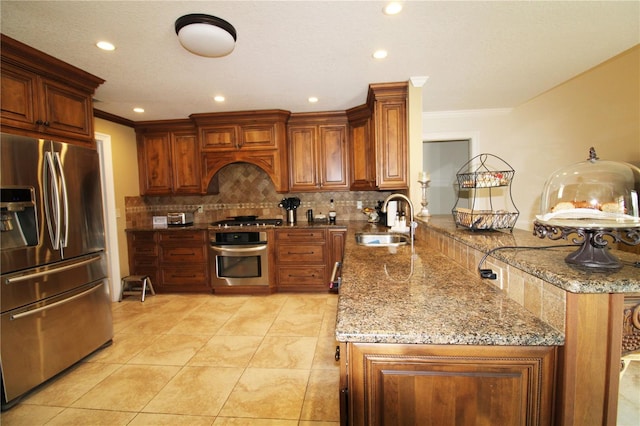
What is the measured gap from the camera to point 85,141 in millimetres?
2379

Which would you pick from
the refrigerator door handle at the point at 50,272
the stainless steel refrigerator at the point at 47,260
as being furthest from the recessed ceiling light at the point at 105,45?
the refrigerator door handle at the point at 50,272

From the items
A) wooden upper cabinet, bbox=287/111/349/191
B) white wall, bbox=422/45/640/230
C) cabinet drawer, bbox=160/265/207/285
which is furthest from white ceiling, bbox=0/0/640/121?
cabinet drawer, bbox=160/265/207/285

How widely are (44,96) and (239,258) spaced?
2332mm

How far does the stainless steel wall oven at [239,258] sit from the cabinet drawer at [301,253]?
202mm

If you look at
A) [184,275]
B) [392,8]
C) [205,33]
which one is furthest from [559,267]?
[184,275]

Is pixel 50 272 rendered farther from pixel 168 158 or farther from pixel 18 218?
pixel 168 158

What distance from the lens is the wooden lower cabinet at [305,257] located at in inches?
138

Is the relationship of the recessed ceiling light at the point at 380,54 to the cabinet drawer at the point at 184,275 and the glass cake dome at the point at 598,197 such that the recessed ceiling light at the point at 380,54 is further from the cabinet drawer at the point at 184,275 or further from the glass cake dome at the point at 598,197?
the cabinet drawer at the point at 184,275

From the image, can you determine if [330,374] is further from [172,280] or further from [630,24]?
[630,24]

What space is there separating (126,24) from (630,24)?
10.6ft

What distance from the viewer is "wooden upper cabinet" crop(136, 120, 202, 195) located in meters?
3.85

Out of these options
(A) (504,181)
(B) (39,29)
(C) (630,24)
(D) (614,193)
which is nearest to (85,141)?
(B) (39,29)

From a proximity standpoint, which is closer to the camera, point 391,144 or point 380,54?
point 380,54

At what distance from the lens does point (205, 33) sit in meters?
1.62
